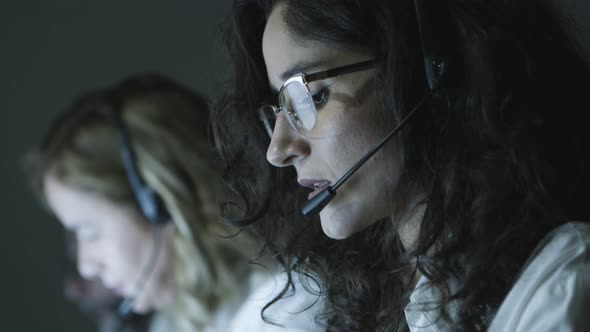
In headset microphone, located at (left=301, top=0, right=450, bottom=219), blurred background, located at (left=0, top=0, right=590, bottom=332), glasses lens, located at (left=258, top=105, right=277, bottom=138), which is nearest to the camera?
headset microphone, located at (left=301, top=0, right=450, bottom=219)

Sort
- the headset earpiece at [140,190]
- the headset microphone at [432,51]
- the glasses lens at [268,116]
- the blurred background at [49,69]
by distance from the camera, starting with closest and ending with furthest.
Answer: the headset microphone at [432,51] → the glasses lens at [268,116] → the headset earpiece at [140,190] → the blurred background at [49,69]

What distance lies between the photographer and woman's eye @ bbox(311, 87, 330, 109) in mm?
1033

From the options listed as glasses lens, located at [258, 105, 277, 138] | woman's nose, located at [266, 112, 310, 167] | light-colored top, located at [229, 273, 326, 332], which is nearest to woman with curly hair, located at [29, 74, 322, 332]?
light-colored top, located at [229, 273, 326, 332]

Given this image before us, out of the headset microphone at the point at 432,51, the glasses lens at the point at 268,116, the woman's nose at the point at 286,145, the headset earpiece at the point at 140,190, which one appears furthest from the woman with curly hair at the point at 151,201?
the headset microphone at the point at 432,51

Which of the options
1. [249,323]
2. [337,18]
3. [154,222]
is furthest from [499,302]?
[154,222]

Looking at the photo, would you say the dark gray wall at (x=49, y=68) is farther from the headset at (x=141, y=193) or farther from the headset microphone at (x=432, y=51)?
the headset microphone at (x=432, y=51)

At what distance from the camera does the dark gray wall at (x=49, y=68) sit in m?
2.31

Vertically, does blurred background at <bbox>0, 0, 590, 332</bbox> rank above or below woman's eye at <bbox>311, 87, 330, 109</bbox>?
below

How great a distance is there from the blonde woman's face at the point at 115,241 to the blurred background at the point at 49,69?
0.56 m

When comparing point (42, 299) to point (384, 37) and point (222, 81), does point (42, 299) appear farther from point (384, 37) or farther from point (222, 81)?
point (384, 37)

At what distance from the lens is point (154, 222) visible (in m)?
1.79

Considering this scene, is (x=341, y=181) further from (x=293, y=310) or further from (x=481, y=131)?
(x=293, y=310)

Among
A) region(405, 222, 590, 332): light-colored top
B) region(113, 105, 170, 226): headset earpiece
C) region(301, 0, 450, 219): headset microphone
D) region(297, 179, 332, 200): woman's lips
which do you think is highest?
region(301, 0, 450, 219): headset microphone

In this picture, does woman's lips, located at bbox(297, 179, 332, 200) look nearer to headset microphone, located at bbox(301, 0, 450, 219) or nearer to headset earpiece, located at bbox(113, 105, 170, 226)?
headset microphone, located at bbox(301, 0, 450, 219)
